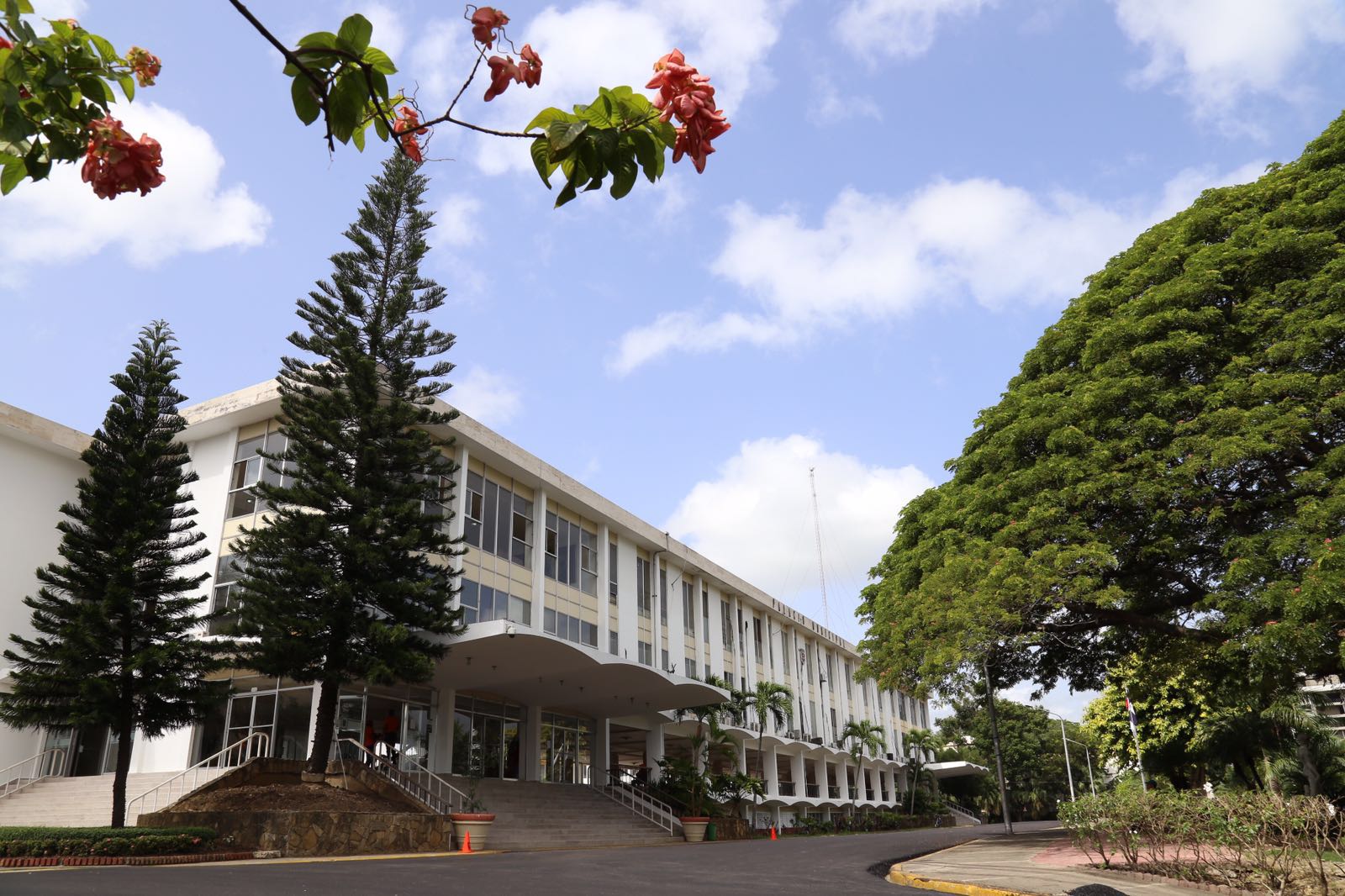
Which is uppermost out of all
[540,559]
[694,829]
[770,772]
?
[540,559]

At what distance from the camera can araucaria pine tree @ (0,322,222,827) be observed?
55.1 feet

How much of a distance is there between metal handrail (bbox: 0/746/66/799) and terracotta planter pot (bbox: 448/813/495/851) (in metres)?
10.6

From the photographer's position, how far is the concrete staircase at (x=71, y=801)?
1834 centimetres

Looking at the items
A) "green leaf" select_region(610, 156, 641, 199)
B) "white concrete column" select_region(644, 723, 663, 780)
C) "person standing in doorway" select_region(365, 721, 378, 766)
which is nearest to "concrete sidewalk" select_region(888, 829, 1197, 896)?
"green leaf" select_region(610, 156, 641, 199)

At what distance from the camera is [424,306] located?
2123 centimetres

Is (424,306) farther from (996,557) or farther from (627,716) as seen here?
(627,716)

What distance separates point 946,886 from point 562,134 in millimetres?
12043

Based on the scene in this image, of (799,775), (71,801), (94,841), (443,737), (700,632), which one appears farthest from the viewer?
(799,775)

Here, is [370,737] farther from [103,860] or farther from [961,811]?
[961,811]

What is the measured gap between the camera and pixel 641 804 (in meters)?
27.4

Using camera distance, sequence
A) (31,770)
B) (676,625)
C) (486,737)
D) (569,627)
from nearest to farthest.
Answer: (31,770) < (486,737) < (569,627) < (676,625)

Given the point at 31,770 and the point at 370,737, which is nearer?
the point at 370,737

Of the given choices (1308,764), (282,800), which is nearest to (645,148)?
(282,800)

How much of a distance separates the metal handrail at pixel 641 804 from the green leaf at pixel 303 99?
2610 cm
